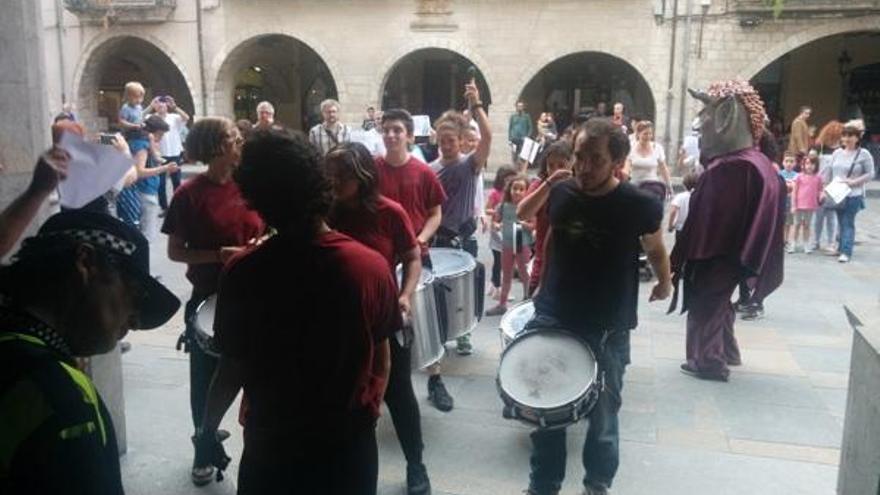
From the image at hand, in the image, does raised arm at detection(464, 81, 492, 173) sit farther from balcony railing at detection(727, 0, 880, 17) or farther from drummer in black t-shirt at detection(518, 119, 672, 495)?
balcony railing at detection(727, 0, 880, 17)

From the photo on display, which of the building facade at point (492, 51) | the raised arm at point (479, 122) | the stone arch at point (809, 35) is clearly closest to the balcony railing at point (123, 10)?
the building facade at point (492, 51)

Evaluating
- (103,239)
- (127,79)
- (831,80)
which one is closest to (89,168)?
(103,239)

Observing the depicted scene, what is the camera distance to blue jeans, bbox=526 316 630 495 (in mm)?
3461

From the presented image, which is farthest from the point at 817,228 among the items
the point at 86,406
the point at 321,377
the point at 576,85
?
the point at 576,85

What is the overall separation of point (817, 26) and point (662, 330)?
14.6 metres

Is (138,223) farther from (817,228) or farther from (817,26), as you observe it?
(817,26)

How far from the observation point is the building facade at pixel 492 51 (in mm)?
18750

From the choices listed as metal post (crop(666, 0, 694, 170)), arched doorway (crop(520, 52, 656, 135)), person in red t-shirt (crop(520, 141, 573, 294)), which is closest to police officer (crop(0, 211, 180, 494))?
person in red t-shirt (crop(520, 141, 573, 294))

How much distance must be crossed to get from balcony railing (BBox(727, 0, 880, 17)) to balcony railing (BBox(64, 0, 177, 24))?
15.0 meters

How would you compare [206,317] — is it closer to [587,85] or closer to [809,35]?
[809,35]

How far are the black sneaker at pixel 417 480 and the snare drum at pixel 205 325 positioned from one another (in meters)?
1.07

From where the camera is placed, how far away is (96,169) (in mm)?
2248

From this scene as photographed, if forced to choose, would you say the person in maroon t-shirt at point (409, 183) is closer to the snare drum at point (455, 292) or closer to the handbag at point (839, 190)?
the snare drum at point (455, 292)

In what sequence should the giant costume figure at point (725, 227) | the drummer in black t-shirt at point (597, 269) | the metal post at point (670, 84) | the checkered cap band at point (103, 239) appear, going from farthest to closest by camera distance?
the metal post at point (670, 84) < the giant costume figure at point (725, 227) < the drummer in black t-shirt at point (597, 269) < the checkered cap band at point (103, 239)
